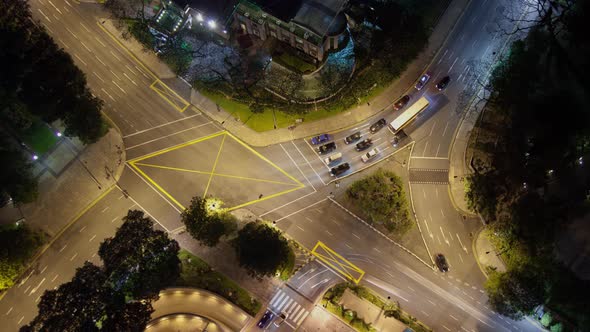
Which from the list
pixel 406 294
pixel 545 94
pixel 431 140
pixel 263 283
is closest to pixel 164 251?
pixel 263 283

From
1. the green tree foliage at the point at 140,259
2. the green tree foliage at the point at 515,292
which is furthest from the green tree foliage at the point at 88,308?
the green tree foliage at the point at 515,292

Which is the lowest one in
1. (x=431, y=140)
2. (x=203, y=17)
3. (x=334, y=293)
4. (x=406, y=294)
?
(x=334, y=293)

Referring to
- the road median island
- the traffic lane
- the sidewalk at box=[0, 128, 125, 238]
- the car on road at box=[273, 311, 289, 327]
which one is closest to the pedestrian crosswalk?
the car on road at box=[273, 311, 289, 327]

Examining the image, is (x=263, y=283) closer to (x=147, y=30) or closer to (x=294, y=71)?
(x=294, y=71)

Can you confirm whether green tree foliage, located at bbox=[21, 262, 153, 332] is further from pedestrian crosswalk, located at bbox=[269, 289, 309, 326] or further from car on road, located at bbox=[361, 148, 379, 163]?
car on road, located at bbox=[361, 148, 379, 163]

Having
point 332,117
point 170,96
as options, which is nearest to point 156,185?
point 170,96

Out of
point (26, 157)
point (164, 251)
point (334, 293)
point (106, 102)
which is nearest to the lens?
point (164, 251)
